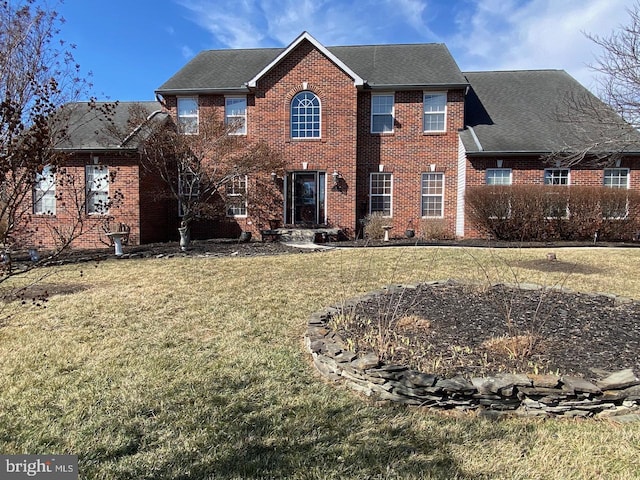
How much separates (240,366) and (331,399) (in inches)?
43.6

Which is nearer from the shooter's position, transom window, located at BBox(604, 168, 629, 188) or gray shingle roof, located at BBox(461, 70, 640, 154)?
gray shingle roof, located at BBox(461, 70, 640, 154)

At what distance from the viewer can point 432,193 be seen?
1678 centimetres

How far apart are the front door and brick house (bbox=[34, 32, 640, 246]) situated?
1.6 inches

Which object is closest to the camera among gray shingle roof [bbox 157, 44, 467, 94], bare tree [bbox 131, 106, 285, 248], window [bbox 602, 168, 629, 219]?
bare tree [bbox 131, 106, 285, 248]

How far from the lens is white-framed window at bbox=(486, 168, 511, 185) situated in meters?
15.5

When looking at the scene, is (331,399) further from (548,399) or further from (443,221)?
(443,221)

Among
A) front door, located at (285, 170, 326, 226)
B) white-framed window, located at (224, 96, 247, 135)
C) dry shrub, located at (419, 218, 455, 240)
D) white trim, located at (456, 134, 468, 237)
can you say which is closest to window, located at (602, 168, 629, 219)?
white trim, located at (456, 134, 468, 237)

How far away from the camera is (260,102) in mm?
16172

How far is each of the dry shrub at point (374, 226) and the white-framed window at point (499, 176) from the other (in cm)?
434

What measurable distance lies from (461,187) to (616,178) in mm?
5778

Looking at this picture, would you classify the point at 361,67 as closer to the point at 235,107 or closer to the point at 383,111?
the point at 383,111

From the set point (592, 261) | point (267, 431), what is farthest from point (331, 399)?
point (592, 261)

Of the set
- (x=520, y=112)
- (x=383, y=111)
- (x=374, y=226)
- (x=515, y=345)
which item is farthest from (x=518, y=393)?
(x=520, y=112)

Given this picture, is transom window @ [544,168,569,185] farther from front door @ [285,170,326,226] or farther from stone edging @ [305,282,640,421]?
stone edging @ [305,282,640,421]
